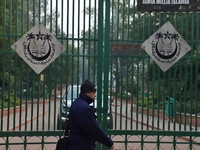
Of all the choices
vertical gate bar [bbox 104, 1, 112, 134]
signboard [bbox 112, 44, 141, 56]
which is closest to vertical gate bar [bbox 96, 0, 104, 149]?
vertical gate bar [bbox 104, 1, 112, 134]

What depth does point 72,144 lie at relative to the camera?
14.1ft

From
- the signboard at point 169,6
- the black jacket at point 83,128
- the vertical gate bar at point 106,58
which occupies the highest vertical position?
the signboard at point 169,6

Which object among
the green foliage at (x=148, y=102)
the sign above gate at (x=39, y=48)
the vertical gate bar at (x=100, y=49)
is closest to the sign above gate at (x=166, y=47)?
the green foliage at (x=148, y=102)

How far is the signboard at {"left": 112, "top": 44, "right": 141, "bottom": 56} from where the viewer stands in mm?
6109

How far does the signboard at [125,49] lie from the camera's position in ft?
20.0

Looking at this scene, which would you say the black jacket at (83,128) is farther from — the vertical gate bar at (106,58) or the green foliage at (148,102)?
the green foliage at (148,102)

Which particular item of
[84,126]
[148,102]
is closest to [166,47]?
[148,102]

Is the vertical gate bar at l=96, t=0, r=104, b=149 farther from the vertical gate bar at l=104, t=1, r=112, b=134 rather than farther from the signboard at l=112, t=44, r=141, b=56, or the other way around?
the signboard at l=112, t=44, r=141, b=56

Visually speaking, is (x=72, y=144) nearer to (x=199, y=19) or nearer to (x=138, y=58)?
(x=138, y=58)

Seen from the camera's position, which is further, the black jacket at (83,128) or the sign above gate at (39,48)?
the sign above gate at (39,48)

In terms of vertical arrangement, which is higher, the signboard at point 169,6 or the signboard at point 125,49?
the signboard at point 169,6

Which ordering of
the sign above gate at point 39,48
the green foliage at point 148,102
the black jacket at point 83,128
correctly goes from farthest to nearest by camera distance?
the green foliage at point 148,102 → the sign above gate at point 39,48 → the black jacket at point 83,128

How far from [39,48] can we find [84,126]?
2.38 metres

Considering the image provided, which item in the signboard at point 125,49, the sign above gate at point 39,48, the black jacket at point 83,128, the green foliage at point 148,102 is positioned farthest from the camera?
the green foliage at point 148,102
